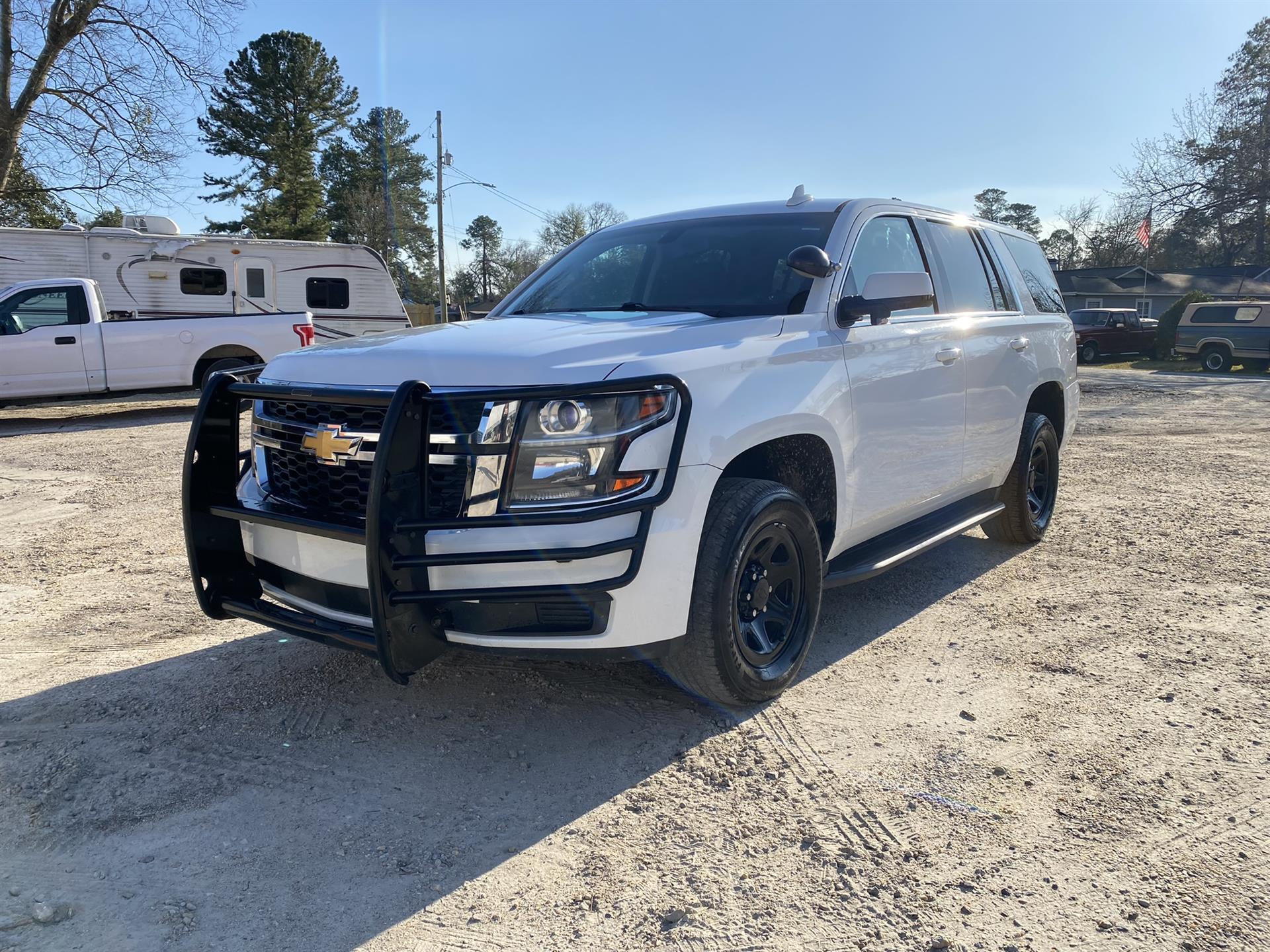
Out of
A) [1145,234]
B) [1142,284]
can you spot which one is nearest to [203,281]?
[1145,234]

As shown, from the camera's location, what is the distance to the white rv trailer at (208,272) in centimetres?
1541

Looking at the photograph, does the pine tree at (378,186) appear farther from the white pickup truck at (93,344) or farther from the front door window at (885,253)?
the front door window at (885,253)

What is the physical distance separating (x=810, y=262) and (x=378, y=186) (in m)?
56.7

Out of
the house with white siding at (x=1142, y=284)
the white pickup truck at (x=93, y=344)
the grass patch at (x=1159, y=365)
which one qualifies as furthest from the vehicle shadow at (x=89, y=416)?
the house with white siding at (x=1142, y=284)

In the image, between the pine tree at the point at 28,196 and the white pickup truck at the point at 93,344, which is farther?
the pine tree at the point at 28,196

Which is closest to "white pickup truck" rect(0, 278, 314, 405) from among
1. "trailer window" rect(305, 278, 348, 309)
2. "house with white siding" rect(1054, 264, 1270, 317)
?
"trailer window" rect(305, 278, 348, 309)

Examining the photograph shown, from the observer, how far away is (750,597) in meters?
3.42

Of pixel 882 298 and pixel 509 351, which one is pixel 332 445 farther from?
pixel 882 298

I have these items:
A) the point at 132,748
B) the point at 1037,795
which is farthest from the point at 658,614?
the point at 132,748

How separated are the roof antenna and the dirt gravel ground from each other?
6.67 feet

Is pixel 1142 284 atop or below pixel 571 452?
atop

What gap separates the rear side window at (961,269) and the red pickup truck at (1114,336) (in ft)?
92.8

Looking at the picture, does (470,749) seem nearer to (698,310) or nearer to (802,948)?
(802,948)

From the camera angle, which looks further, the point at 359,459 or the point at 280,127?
the point at 280,127
